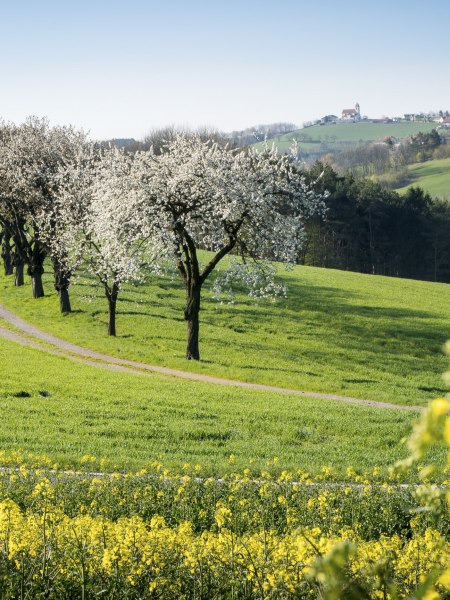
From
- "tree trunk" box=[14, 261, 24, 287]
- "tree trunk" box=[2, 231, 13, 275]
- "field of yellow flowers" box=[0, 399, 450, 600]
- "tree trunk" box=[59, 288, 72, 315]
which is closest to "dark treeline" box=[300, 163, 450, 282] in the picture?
"tree trunk" box=[2, 231, 13, 275]

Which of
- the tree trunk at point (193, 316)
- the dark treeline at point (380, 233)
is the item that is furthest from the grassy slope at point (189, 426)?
the dark treeline at point (380, 233)

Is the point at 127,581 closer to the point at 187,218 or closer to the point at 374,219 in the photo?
the point at 187,218

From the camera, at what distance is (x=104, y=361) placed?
36.3m

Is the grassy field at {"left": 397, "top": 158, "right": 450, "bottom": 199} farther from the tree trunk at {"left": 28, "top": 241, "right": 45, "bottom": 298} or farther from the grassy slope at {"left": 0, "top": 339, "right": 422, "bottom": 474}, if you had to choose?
the grassy slope at {"left": 0, "top": 339, "right": 422, "bottom": 474}

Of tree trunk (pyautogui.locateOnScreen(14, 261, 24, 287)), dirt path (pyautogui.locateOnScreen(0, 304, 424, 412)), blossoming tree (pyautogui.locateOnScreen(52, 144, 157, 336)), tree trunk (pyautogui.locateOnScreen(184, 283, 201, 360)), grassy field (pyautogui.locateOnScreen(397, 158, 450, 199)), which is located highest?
grassy field (pyautogui.locateOnScreen(397, 158, 450, 199))

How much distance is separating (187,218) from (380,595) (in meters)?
→ 25.0

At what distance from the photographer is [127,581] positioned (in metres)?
9.05

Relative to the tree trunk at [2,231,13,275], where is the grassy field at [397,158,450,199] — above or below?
above

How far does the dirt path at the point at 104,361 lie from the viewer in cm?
3068

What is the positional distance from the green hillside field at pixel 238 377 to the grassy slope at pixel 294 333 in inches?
3.8

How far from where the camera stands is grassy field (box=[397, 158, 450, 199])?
156 metres

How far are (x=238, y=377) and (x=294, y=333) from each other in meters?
11.2

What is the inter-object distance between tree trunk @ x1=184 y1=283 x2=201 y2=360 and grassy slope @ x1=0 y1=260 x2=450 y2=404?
76 cm

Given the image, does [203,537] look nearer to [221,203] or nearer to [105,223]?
[221,203]
